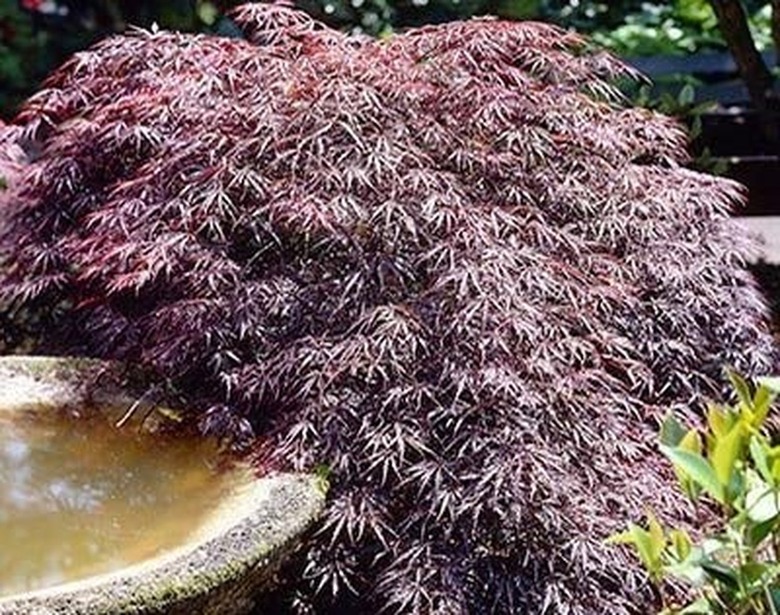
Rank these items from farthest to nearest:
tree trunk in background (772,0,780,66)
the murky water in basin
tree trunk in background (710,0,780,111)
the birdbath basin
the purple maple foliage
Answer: tree trunk in background (710,0,780,111) → tree trunk in background (772,0,780,66) → the purple maple foliage → the murky water in basin → the birdbath basin

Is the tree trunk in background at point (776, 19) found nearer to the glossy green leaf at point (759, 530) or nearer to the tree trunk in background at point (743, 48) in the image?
the tree trunk in background at point (743, 48)

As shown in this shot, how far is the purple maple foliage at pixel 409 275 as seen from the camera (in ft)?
8.21

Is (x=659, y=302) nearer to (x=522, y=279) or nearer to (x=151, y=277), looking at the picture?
(x=522, y=279)

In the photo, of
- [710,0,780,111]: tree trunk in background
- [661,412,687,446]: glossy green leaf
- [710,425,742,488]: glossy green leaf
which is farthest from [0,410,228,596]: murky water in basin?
[710,0,780,111]: tree trunk in background

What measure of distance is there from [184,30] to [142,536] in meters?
4.70

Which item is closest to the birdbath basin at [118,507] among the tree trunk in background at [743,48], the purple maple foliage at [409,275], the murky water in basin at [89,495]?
the murky water in basin at [89,495]

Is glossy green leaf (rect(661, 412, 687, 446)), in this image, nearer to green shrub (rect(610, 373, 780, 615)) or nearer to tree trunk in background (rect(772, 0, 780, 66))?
green shrub (rect(610, 373, 780, 615))

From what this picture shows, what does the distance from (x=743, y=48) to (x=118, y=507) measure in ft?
10.6

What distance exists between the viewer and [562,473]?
8.27 feet

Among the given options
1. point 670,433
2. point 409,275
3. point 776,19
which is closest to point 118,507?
point 409,275

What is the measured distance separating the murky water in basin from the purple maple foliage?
6.1 inches

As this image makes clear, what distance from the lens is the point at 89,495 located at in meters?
2.59

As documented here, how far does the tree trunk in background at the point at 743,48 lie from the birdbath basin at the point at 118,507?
2817 mm

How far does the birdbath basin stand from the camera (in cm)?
217
